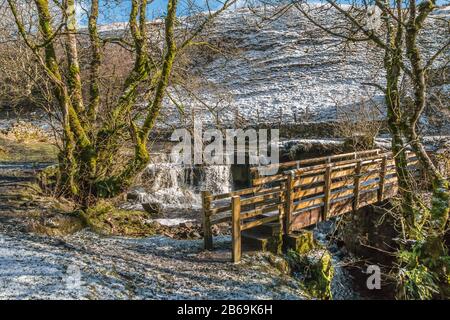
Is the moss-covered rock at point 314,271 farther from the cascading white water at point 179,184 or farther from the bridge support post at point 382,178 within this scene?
the cascading white water at point 179,184

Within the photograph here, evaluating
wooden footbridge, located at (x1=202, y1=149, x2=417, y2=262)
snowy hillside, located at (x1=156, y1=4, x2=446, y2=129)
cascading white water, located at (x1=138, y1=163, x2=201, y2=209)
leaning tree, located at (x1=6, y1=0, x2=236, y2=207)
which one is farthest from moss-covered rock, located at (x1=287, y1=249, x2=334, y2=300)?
snowy hillside, located at (x1=156, y1=4, x2=446, y2=129)

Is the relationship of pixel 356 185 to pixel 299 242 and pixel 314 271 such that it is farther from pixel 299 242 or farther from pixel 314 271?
pixel 314 271

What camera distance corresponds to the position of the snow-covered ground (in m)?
5.23

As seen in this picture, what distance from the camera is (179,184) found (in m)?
15.0

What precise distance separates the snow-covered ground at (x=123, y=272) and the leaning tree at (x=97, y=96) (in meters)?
1.87

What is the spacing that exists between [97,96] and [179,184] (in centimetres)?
594

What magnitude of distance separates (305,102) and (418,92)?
708 inches

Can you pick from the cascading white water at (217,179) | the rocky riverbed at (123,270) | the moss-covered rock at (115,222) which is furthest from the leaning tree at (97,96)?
the cascading white water at (217,179)

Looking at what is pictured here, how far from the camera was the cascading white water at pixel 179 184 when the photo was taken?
44.6ft

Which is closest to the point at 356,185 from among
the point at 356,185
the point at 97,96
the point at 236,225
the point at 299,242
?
the point at 356,185

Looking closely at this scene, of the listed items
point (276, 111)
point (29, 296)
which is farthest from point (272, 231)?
point (276, 111)

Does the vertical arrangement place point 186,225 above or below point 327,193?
below
